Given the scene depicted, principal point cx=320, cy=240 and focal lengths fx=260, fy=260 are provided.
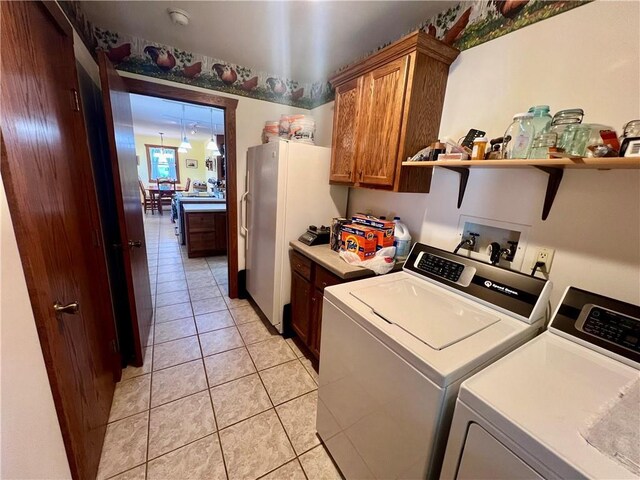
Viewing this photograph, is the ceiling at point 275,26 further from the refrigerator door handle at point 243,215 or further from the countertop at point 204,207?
the countertop at point 204,207

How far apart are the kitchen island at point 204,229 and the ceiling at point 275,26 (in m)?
2.30

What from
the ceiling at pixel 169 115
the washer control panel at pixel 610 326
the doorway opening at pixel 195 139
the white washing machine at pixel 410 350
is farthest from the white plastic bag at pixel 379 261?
the ceiling at pixel 169 115

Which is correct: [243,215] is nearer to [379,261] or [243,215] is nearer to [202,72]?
[202,72]

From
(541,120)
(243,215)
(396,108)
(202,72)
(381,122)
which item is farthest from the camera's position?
(243,215)

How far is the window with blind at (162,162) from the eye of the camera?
30.1ft

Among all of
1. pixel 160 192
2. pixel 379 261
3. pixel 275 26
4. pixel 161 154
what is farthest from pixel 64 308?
pixel 161 154

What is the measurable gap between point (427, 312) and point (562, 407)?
48cm

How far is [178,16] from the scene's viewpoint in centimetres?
173

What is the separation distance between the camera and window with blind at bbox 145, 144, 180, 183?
9.18 meters

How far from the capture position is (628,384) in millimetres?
750

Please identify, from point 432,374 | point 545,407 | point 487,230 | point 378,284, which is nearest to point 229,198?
point 378,284

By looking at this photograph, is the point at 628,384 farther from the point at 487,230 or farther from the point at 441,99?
the point at 441,99

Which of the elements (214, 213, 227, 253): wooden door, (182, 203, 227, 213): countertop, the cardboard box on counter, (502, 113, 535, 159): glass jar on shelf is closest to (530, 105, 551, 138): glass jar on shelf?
(502, 113, 535, 159): glass jar on shelf

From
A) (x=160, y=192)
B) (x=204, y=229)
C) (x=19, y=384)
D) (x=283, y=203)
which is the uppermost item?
(x=283, y=203)
